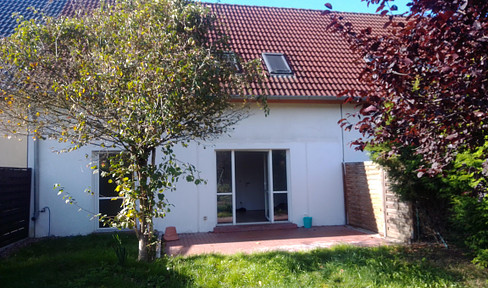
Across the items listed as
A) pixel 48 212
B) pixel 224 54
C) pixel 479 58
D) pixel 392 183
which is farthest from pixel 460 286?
pixel 48 212

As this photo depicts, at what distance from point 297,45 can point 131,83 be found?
9117mm

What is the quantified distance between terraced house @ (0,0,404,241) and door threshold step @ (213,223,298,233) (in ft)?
0.68

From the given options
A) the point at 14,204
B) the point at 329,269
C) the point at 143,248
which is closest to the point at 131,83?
the point at 143,248

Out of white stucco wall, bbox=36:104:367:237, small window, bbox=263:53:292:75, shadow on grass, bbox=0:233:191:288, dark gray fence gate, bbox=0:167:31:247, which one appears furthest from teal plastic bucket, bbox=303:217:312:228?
dark gray fence gate, bbox=0:167:31:247

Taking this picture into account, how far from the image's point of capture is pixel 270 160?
37.4 ft

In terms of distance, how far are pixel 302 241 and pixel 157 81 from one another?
17.2 feet

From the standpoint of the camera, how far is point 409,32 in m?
3.88

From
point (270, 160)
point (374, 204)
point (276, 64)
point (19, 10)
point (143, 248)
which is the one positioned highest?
point (19, 10)

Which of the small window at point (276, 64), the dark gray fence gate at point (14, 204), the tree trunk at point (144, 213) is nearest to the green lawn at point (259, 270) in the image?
the tree trunk at point (144, 213)

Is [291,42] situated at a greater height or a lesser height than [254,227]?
greater

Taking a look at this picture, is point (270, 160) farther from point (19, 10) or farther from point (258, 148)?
point (19, 10)

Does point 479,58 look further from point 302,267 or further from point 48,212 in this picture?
point 48,212

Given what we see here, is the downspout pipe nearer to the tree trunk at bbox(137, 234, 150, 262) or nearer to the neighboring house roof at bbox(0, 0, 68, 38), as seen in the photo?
A: the neighboring house roof at bbox(0, 0, 68, 38)

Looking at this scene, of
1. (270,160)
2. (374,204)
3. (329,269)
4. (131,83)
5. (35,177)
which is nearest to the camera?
(131,83)
